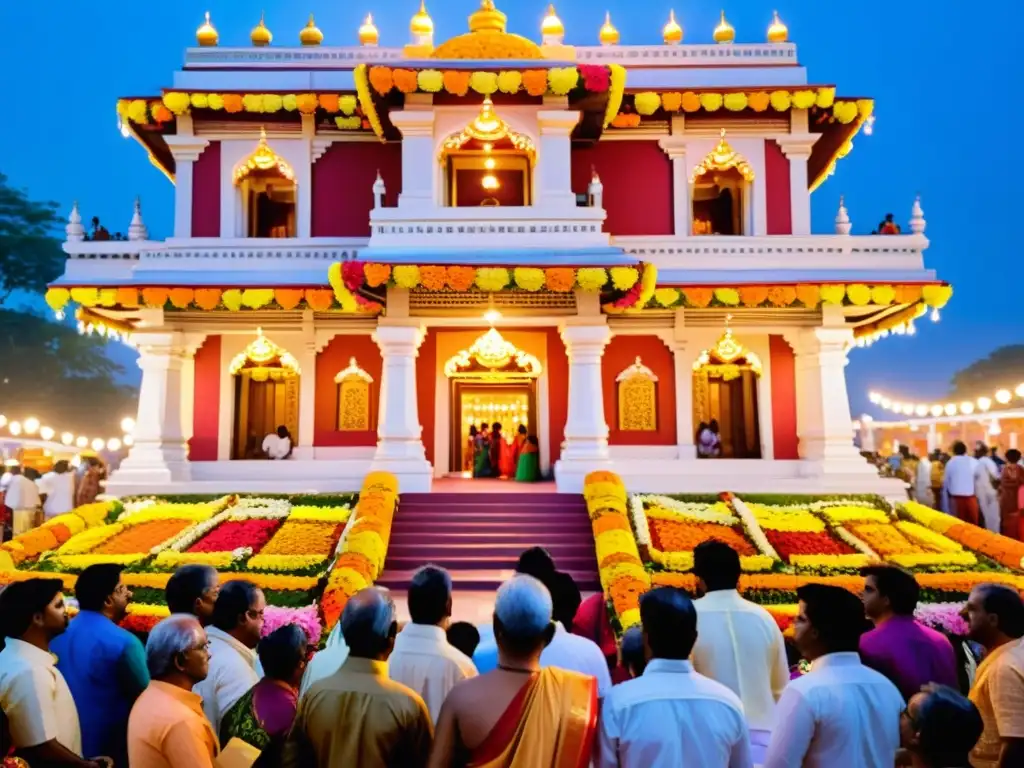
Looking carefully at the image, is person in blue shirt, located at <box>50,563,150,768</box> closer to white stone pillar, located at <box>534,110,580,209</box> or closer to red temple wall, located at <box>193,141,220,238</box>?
white stone pillar, located at <box>534,110,580,209</box>

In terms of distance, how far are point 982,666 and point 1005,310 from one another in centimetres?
11500

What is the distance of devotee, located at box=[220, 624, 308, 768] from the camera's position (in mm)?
3137

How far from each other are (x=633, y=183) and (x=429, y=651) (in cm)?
1431

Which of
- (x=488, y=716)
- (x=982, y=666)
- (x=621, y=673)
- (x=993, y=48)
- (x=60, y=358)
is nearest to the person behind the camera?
(x=488, y=716)

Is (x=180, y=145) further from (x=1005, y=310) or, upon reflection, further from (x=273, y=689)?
(x=1005, y=310)

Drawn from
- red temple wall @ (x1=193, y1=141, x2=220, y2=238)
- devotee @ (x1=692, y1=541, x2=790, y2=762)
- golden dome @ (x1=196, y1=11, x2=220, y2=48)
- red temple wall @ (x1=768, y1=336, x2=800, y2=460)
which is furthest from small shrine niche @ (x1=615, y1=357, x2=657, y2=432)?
golden dome @ (x1=196, y1=11, x2=220, y2=48)

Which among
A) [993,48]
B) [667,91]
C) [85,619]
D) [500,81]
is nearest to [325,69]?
[500,81]

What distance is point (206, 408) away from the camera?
51.8 ft

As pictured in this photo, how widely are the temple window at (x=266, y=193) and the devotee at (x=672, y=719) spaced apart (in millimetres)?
15206

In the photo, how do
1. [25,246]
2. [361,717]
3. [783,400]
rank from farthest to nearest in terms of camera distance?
1. [25,246]
2. [783,400]
3. [361,717]

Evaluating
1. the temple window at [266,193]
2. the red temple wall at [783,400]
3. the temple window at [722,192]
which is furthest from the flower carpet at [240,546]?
the temple window at [722,192]

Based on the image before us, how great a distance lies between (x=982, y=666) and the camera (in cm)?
387

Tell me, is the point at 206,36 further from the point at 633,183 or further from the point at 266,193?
the point at 633,183

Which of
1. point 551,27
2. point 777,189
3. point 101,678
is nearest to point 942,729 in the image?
point 101,678
